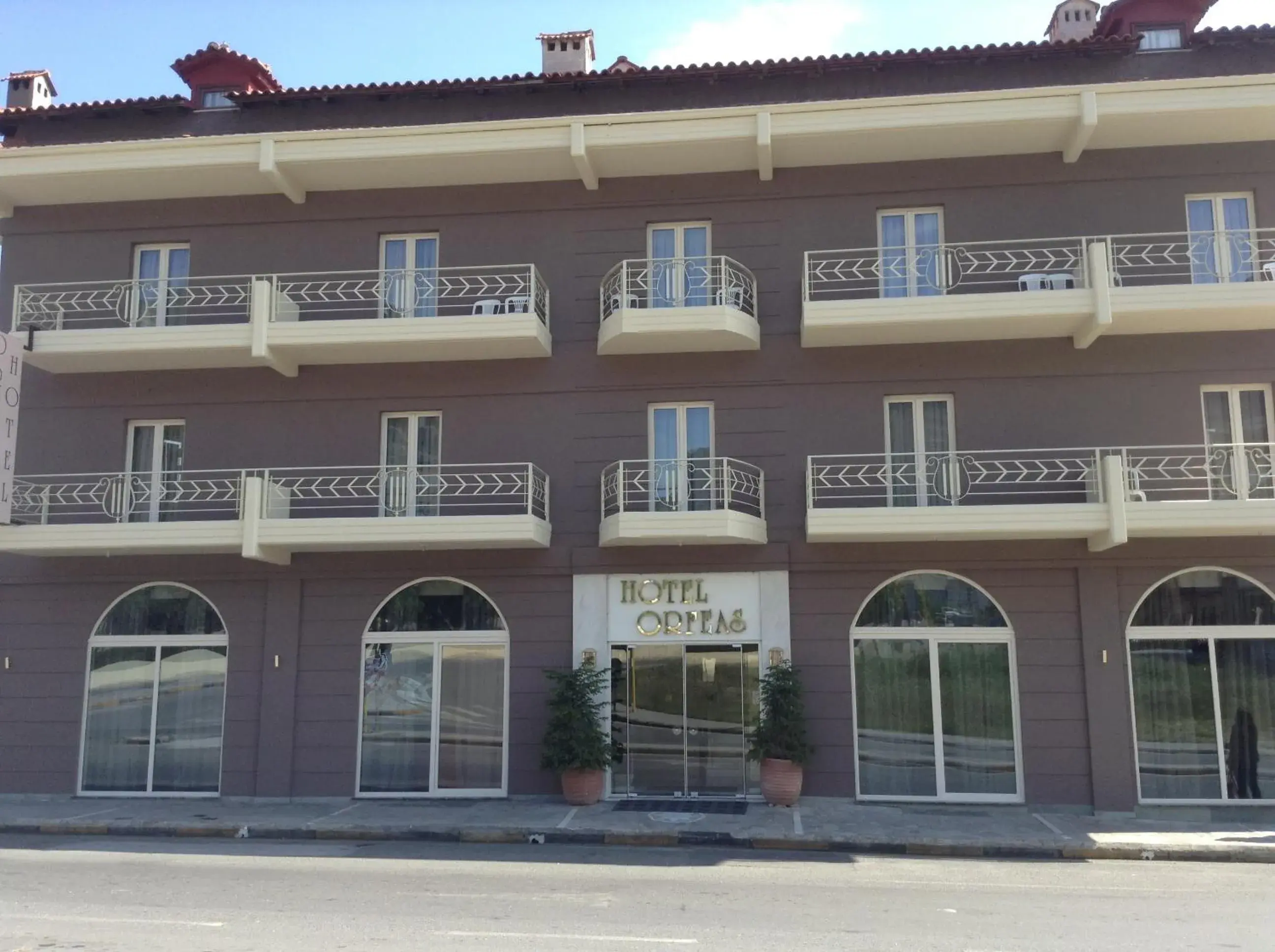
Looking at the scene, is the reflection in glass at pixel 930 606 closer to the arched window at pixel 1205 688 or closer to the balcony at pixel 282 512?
the arched window at pixel 1205 688

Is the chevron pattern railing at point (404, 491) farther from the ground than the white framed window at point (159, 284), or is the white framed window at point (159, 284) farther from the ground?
the white framed window at point (159, 284)

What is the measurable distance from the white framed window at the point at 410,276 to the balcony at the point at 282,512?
255 centimetres

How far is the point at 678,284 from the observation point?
16.2 metres

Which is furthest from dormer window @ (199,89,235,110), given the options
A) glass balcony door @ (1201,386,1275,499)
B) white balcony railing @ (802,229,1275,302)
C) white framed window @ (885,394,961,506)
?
glass balcony door @ (1201,386,1275,499)

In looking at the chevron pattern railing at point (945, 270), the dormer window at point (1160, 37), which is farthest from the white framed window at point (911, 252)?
the dormer window at point (1160, 37)

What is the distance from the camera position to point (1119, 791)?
14.3 metres

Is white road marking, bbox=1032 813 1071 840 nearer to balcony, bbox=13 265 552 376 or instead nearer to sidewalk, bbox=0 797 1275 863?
sidewalk, bbox=0 797 1275 863

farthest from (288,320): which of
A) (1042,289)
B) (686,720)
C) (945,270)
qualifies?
(1042,289)

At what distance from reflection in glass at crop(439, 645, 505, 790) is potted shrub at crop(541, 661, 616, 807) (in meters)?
0.99

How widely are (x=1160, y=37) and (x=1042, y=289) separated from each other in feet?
16.4

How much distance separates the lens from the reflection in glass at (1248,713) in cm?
1430

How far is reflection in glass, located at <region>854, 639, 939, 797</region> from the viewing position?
1486 centimetres

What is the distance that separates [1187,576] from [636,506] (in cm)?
776

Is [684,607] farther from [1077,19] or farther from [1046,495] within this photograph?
[1077,19]
